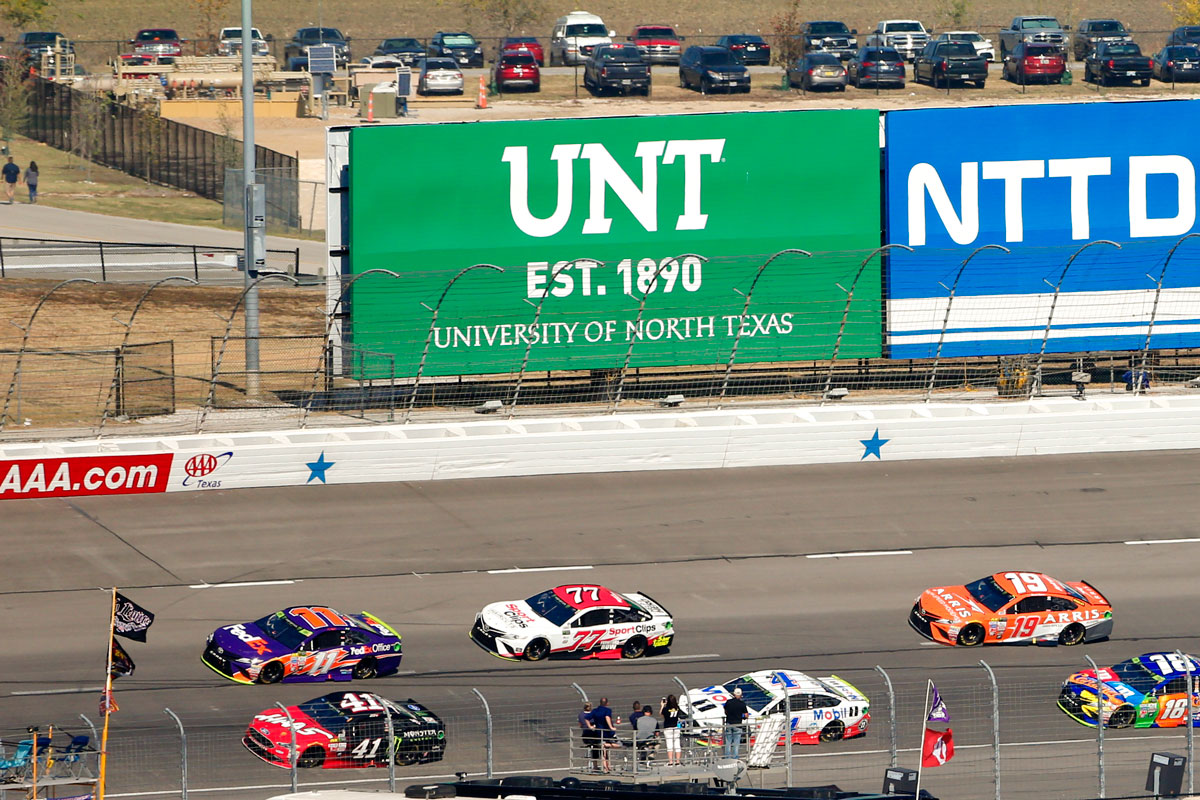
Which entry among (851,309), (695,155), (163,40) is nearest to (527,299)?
(695,155)

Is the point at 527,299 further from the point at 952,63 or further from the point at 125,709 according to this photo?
the point at 952,63

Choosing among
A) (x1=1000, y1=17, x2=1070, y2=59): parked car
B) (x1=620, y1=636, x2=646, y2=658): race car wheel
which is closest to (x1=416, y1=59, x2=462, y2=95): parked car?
(x1=1000, y1=17, x2=1070, y2=59): parked car

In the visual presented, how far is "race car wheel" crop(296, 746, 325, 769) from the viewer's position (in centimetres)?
1797

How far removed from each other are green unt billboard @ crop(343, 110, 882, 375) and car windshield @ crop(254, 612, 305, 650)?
31.4 feet

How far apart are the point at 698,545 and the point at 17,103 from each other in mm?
42413

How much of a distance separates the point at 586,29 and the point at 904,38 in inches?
548

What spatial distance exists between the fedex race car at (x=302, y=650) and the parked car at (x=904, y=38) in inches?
2210

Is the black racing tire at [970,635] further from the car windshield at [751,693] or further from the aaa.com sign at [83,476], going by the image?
the aaa.com sign at [83,476]

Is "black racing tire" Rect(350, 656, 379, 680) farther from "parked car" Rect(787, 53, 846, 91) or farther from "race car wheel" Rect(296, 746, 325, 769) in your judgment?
"parked car" Rect(787, 53, 846, 91)

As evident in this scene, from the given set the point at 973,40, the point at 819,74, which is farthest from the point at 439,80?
the point at 973,40

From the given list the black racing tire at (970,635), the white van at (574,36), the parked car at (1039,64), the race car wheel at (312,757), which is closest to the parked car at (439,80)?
the white van at (574,36)

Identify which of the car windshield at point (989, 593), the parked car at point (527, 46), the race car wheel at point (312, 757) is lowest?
the race car wheel at point (312, 757)

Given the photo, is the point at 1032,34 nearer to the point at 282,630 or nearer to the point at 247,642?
the point at 282,630

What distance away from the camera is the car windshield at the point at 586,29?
244ft
